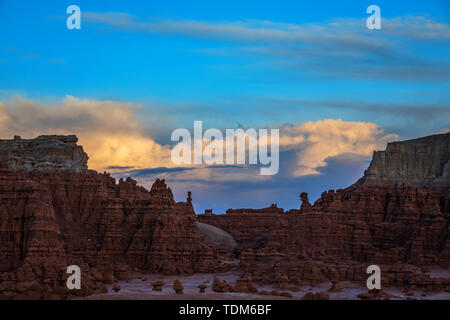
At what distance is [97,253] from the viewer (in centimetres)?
11988

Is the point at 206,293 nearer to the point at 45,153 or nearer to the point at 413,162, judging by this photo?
the point at 45,153

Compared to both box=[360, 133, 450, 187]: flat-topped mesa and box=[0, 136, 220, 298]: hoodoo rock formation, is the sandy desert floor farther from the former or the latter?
box=[360, 133, 450, 187]: flat-topped mesa

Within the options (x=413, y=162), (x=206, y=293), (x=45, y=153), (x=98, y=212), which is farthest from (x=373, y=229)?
(x=45, y=153)

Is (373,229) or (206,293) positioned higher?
(373,229)

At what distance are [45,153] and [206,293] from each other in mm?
31113

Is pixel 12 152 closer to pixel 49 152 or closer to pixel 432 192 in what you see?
pixel 49 152

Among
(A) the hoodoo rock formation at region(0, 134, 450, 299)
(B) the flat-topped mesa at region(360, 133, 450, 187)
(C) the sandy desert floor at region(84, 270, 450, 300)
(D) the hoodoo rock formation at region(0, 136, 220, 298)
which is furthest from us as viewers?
(B) the flat-topped mesa at region(360, 133, 450, 187)

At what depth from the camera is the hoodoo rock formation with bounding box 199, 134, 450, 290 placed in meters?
115

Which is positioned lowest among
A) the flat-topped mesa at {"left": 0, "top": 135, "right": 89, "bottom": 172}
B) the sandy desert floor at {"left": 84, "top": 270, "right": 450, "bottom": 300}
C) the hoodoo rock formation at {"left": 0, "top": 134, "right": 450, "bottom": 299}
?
the sandy desert floor at {"left": 84, "top": 270, "right": 450, "bottom": 300}

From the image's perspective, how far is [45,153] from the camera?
407 ft

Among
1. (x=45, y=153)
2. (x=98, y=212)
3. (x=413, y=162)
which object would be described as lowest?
(x=98, y=212)

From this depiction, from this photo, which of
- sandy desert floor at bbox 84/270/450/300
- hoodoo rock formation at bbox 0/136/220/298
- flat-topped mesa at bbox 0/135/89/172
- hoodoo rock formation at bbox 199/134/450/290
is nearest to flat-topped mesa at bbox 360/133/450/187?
hoodoo rock formation at bbox 199/134/450/290

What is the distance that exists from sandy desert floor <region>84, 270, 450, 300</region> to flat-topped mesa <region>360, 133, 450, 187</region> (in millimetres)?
28101
